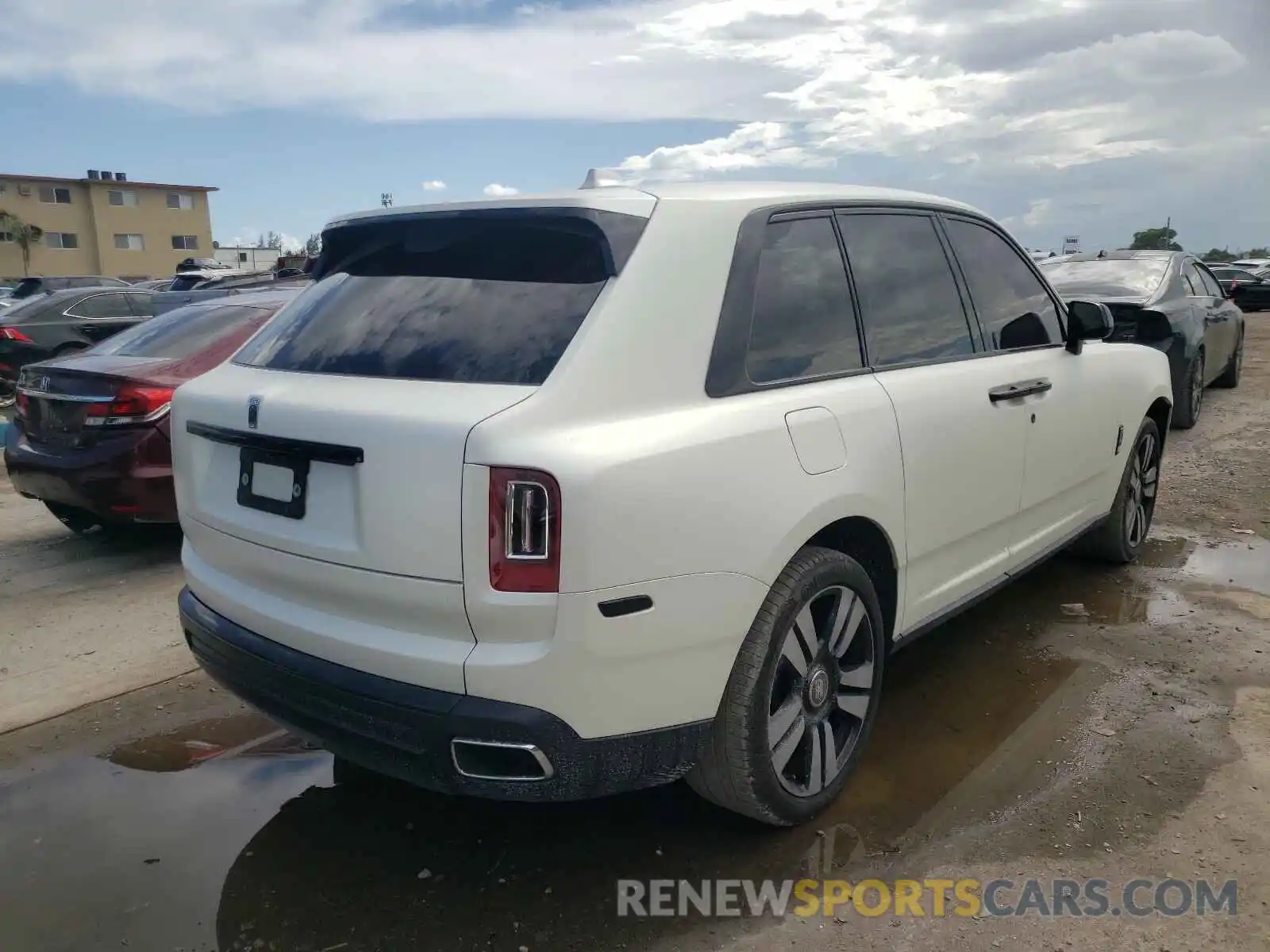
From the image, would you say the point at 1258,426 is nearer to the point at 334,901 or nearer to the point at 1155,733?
the point at 1155,733

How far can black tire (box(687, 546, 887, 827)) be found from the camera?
249 centimetres

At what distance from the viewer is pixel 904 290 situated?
3.31 m

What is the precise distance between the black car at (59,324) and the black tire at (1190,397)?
12.1m

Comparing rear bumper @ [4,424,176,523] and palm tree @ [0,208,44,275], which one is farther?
palm tree @ [0,208,44,275]

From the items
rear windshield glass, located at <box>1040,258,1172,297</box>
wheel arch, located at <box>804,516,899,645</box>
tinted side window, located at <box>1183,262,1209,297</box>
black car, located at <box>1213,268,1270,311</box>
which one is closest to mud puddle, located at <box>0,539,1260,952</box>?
wheel arch, located at <box>804,516,899,645</box>

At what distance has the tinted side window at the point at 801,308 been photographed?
2684mm

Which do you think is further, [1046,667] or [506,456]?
[1046,667]

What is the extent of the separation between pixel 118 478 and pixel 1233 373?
11.6 m

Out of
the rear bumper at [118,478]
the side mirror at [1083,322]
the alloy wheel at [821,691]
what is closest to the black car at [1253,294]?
the side mirror at [1083,322]

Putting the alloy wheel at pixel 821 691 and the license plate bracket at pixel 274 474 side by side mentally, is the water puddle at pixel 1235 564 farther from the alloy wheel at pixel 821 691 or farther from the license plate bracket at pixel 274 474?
the license plate bracket at pixel 274 474

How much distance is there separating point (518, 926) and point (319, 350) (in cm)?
165

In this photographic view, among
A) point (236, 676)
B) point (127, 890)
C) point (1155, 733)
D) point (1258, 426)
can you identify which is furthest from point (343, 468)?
point (1258, 426)

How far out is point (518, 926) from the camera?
96.1 inches

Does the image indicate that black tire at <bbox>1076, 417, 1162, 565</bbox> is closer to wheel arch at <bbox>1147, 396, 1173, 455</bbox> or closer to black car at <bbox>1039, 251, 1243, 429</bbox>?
wheel arch at <bbox>1147, 396, 1173, 455</bbox>
